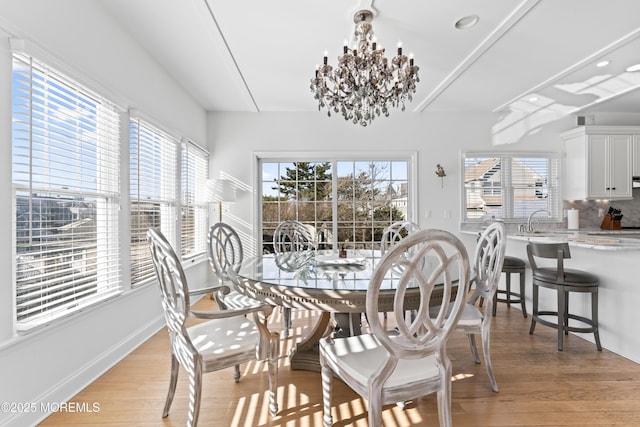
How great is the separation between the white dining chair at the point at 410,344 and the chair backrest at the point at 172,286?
749mm

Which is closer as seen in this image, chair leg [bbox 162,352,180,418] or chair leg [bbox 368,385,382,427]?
chair leg [bbox 368,385,382,427]

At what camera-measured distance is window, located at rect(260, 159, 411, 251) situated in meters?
4.77

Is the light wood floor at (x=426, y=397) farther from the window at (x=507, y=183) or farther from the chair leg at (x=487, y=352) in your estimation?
the window at (x=507, y=183)

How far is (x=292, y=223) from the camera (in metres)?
3.62

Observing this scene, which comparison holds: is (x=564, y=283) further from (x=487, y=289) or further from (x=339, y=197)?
(x=339, y=197)

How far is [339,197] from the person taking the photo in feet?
15.8

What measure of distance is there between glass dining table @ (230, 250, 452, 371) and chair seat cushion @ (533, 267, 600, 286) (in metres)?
1.56

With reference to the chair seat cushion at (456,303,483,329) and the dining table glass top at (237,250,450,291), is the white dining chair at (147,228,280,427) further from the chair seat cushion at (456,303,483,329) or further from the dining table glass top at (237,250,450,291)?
the chair seat cushion at (456,303,483,329)

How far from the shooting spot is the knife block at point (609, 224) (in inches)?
183

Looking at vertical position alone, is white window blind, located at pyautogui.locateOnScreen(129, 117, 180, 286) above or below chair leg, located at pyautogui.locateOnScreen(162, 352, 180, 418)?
above

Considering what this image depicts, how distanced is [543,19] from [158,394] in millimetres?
3869

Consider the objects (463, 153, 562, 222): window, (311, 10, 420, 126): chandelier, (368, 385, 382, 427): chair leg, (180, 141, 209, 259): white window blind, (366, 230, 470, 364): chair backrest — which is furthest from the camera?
(463, 153, 562, 222): window

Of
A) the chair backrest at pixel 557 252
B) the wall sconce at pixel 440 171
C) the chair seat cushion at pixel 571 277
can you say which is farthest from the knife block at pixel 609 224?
the chair backrest at pixel 557 252

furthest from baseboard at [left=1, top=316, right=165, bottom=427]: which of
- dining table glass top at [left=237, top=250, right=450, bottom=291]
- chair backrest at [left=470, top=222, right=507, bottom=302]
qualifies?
chair backrest at [left=470, top=222, right=507, bottom=302]
